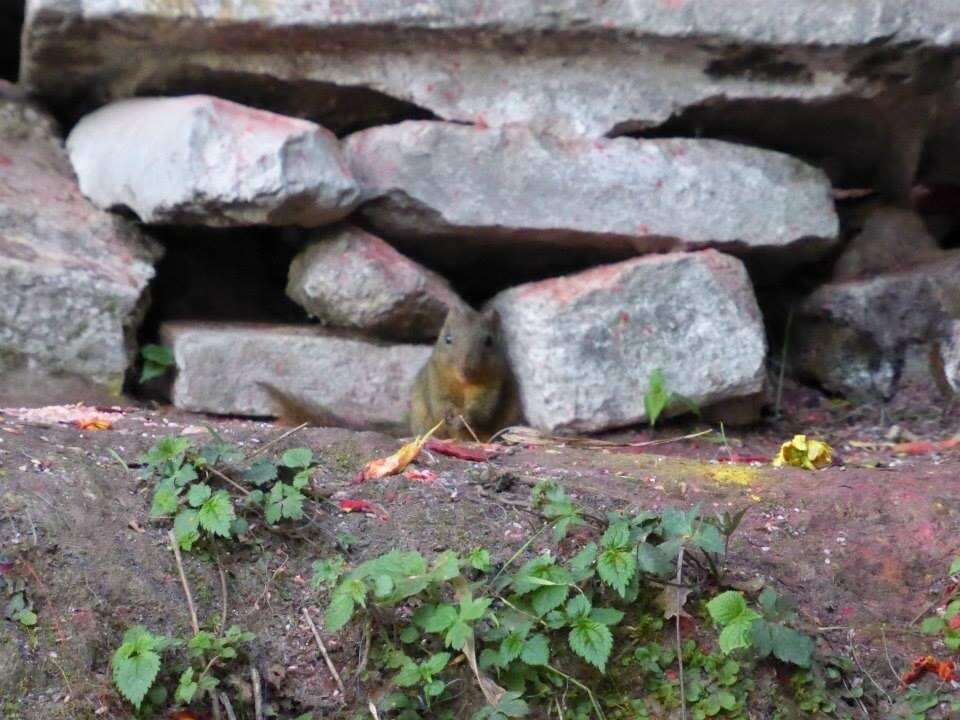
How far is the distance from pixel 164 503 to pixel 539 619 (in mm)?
910

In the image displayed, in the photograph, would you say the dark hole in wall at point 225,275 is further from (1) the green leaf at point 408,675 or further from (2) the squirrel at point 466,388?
(1) the green leaf at point 408,675

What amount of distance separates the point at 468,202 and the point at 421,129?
1.08ft

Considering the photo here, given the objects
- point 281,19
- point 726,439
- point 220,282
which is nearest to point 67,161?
point 220,282

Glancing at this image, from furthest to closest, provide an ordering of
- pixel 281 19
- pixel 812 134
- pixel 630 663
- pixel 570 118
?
pixel 812 134 → pixel 570 118 → pixel 281 19 → pixel 630 663

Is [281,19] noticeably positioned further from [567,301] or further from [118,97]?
[567,301]

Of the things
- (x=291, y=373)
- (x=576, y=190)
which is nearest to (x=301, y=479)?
(x=291, y=373)

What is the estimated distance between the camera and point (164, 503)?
2.85m

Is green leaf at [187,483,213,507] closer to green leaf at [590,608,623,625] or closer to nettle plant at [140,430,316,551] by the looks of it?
nettle plant at [140,430,316,551]

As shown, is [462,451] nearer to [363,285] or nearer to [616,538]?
[616,538]

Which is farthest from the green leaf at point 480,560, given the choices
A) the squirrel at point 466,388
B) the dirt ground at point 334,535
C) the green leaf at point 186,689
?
the squirrel at point 466,388

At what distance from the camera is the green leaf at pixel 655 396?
4.39 m

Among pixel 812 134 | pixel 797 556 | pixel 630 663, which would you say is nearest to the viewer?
pixel 630 663

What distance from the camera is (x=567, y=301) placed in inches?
178

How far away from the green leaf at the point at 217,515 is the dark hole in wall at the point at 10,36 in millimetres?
3430
